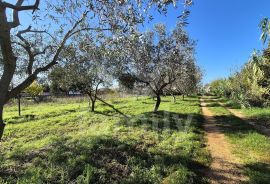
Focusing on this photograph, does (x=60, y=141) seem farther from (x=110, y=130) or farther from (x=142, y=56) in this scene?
(x=142, y=56)

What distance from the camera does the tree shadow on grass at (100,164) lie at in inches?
336

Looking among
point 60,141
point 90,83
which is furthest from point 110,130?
point 90,83

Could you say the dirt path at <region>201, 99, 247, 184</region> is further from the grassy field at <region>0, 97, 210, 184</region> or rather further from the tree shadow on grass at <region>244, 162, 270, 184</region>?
the grassy field at <region>0, 97, 210, 184</region>

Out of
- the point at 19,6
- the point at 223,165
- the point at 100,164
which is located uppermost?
the point at 19,6

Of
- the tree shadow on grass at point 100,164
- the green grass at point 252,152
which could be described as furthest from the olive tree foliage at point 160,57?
the tree shadow on grass at point 100,164

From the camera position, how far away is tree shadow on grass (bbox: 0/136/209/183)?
854cm

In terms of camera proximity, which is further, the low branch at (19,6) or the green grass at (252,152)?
the green grass at (252,152)

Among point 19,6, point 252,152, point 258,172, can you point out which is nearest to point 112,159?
point 258,172

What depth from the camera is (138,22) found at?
8.55 m

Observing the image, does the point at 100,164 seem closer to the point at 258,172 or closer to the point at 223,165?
the point at 223,165

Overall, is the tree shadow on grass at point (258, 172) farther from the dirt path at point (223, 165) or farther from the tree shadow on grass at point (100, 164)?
the tree shadow on grass at point (100, 164)

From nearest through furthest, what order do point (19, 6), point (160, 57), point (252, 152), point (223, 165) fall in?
point (19, 6), point (223, 165), point (252, 152), point (160, 57)

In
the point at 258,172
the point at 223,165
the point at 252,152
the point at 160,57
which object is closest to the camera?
the point at 258,172

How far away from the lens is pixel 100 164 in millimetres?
9766
